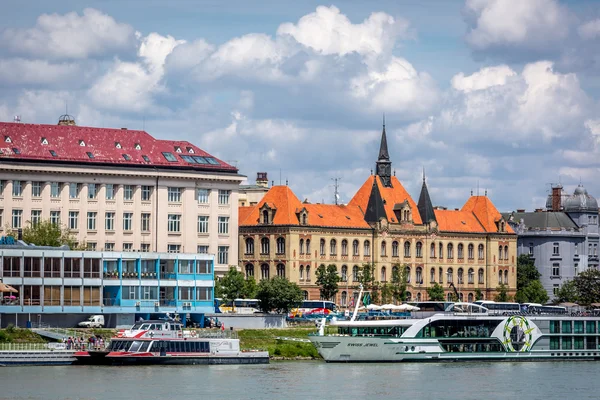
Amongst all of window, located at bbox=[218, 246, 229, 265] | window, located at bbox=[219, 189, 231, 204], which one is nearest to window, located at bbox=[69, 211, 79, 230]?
window, located at bbox=[219, 189, 231, 204]

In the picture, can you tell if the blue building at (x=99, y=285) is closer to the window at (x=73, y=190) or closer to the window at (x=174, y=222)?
the window at (x=73, y=190)

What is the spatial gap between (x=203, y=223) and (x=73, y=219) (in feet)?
51.2

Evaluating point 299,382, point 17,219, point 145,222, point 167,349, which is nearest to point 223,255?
point 145,222

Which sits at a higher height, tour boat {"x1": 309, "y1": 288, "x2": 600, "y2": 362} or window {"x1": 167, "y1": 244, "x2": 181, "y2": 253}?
window {"x1": 167, "y1": 244, "x2": 181, "y2": 253}

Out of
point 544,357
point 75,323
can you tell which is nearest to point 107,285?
point 75,323

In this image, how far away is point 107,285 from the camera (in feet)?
478

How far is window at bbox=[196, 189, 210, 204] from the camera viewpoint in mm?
183012

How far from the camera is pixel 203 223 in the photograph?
18375 cm

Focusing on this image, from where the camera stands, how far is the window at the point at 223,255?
18500cm

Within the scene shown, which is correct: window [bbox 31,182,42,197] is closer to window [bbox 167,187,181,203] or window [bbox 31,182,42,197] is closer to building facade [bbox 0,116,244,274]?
building facade [bbox 0,116,244,274]

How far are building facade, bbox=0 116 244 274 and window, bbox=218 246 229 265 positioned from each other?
109 millimetres

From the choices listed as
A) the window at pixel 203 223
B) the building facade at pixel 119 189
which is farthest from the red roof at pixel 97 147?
the window at pixel 203 223

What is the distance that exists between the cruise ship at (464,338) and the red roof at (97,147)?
4433 cm

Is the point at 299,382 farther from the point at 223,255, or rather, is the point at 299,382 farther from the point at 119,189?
the point at 223,255
